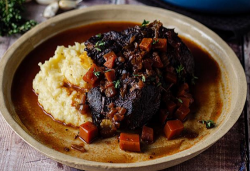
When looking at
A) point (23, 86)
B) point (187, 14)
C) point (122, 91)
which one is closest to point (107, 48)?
point (122, 91)

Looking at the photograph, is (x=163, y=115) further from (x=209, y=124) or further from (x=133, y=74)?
(x=133, y=74)

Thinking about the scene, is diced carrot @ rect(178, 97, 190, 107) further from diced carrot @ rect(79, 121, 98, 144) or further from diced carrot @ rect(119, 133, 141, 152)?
diced carrot @ rect(79, 121, 98, 144)

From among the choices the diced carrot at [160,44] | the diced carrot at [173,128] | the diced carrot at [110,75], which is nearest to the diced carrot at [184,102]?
the diced carrot at [173,128]

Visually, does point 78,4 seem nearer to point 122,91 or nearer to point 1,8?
point 1,8

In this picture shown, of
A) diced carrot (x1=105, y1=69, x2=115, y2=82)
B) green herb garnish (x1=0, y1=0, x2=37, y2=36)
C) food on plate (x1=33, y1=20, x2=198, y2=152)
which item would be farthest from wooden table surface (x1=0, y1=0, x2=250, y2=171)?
green herb garnish (x1=0, y1=0, x2=37, y2=36)

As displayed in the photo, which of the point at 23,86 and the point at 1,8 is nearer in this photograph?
the point at 23,86

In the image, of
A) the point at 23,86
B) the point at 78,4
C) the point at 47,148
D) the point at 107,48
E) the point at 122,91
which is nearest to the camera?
the point at 47,148

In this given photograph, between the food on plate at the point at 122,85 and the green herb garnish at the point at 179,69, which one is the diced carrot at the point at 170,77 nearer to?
the food on plate at the point at 122,85
